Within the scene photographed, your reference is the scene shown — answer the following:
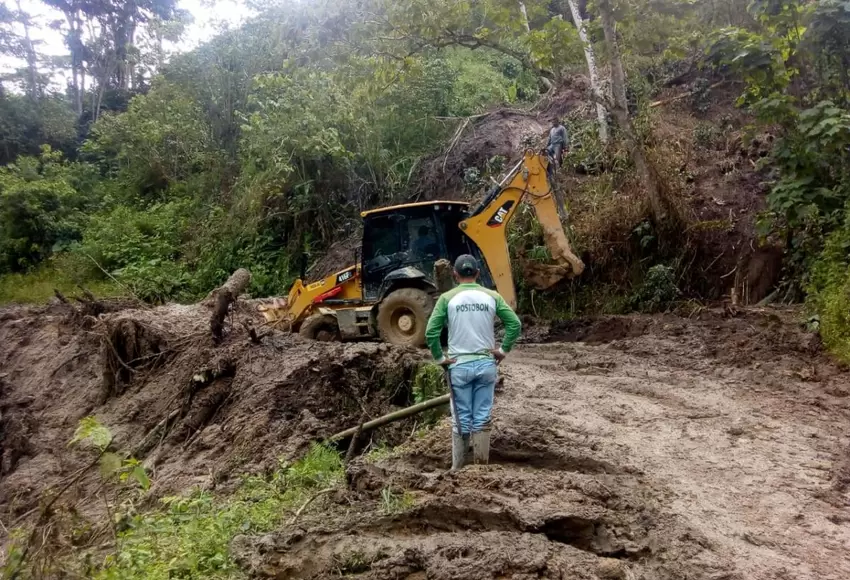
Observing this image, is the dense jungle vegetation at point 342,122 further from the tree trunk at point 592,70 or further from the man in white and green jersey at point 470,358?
the man in white and green jersey at point 470,358

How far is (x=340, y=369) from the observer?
9438 mm

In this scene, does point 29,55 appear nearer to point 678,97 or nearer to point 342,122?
point 342,122

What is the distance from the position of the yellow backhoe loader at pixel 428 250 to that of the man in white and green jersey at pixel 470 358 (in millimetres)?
4980

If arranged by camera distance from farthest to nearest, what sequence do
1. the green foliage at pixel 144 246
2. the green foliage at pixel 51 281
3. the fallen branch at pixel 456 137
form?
the green foliage at pixel 51 281
the green foliage at pixel 144 246
the fallen branch at pixel 456 137

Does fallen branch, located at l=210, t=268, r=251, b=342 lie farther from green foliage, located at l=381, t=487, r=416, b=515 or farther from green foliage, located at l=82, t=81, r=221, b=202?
green foliage, located at l=82, t=81, r=221, b=202

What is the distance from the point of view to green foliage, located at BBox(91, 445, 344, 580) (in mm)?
5020

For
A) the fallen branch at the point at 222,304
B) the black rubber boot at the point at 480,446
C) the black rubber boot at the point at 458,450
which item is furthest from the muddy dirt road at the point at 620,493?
the fallen branch at the point at 222,304

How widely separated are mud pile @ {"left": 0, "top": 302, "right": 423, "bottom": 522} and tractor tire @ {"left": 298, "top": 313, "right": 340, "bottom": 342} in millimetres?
1253

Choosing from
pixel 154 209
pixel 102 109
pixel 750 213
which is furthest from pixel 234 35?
pixel 750 213

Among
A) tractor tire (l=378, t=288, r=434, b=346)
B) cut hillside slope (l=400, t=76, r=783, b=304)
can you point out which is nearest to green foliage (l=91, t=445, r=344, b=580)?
tractor tire (l=378, t=288, r=434, b=346)

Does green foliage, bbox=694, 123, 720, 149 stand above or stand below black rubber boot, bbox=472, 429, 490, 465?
above

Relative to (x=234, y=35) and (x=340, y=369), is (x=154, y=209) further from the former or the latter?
(x=340, y=369)

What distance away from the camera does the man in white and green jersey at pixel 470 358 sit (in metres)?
5.97

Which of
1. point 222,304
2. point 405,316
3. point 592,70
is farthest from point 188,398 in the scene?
point 592,70
